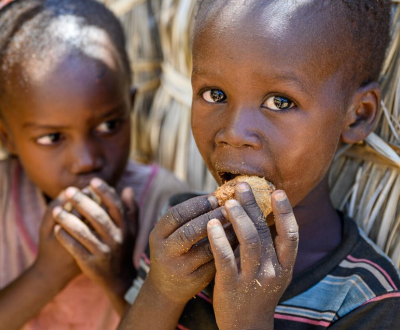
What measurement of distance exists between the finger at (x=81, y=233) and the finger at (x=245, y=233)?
590 mm

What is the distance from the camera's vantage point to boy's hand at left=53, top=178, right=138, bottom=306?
1444 millimetres

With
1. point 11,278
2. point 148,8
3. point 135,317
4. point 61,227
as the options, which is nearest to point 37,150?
point 61,227

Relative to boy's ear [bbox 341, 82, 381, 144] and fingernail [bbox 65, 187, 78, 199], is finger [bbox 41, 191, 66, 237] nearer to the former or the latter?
fingernail [bbox 65, 187, 78, 199]

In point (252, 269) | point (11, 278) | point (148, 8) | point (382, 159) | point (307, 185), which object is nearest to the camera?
point (252, 269)

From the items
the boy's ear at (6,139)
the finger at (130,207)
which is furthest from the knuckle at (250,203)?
the boy's ear at (6,139)

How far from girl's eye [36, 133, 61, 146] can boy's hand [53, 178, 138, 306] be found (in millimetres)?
223

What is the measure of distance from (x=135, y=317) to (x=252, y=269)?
394mm

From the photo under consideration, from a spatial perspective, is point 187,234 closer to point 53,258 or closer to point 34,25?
→ point 53,258

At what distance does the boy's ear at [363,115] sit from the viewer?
48.8 inches

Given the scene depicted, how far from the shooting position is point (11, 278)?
1.75m

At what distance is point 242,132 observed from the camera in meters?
1.08

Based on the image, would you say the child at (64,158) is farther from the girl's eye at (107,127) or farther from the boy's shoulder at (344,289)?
the boy's shoulder at (344,289)

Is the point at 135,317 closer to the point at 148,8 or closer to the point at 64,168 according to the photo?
the point at 64,168

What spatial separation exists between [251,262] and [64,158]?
0.82 metres
